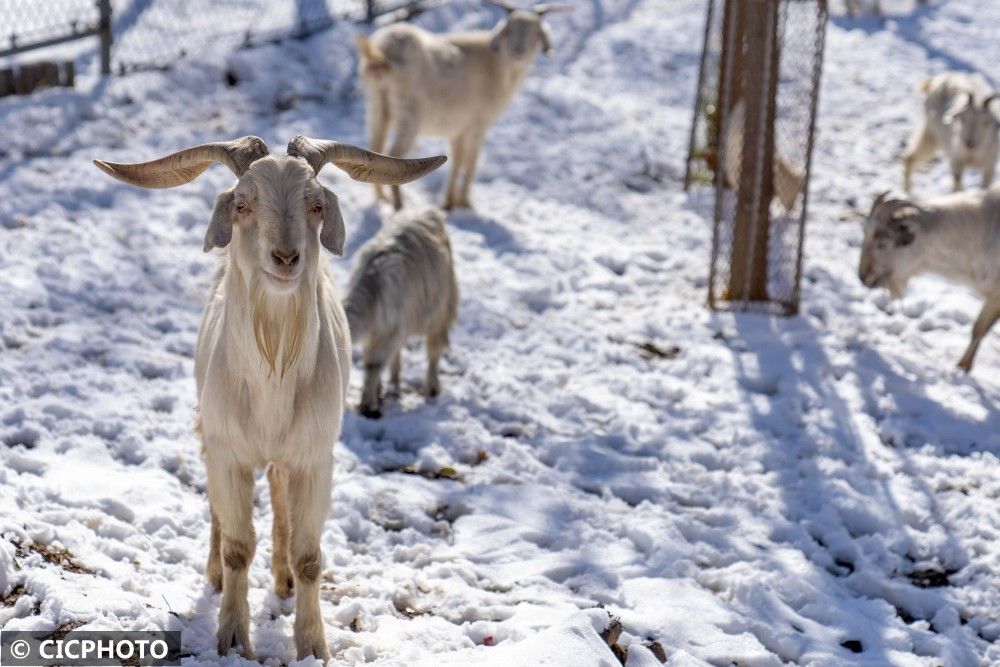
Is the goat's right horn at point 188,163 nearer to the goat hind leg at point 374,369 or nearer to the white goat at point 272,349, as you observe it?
the white goat at point 272,349

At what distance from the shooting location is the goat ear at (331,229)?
3.65m

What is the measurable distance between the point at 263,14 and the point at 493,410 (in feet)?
22.3

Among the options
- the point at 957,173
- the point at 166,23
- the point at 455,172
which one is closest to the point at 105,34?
→ the point at 166,23

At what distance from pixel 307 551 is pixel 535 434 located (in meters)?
2.31

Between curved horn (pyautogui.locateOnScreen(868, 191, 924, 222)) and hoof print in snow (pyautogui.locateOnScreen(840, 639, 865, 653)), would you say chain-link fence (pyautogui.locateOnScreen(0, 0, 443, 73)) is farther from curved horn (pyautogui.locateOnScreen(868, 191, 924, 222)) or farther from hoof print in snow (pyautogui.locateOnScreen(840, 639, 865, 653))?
hoof print in snow (pyautogui.locateOnScreen(840, 639, 865, 653))

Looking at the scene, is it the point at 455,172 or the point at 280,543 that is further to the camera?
the point at 455,172

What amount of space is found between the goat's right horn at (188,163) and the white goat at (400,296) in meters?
2.16

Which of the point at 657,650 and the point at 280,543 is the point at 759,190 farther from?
the point at 280,543

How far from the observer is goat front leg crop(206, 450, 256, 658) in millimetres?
3912

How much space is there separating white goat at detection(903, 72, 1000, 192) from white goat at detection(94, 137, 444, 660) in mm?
7539

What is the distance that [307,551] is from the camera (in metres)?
3.94

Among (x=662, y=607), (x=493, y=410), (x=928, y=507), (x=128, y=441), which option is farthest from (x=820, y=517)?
(x=128, y=441)

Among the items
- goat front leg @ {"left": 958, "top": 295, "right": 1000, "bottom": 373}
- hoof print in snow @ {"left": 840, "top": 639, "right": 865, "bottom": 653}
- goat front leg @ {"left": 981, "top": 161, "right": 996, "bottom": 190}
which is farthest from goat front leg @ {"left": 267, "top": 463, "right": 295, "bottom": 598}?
goat front leg @ {"left": 981, "top": 161, "right": 996, "bottom": 190}

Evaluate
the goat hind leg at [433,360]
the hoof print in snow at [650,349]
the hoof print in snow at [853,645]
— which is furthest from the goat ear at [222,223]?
the hoof print in snow at [650,349]
